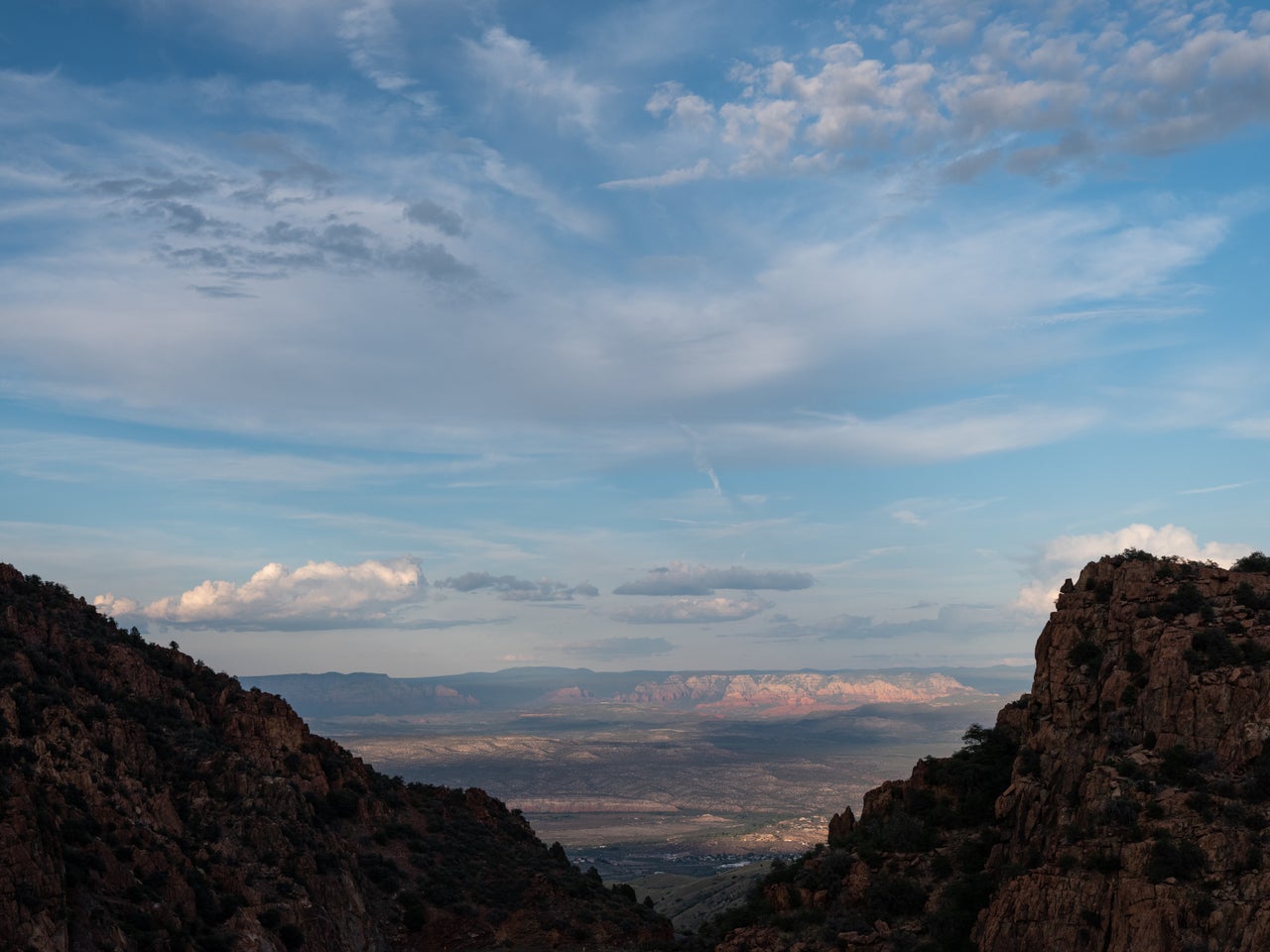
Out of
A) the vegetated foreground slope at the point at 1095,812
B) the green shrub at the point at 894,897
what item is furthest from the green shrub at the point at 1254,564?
the green shrub at the point at 894,897

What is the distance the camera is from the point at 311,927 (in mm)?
70875

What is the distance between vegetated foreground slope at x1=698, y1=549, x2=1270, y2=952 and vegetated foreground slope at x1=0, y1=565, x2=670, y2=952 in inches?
891

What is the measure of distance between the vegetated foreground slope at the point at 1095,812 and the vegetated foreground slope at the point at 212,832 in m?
22.6

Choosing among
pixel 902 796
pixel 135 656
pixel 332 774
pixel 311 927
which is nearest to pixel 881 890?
pixel 902 796

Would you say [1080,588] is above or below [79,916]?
above

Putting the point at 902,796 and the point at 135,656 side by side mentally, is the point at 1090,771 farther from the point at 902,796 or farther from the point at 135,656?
the point at 135,656

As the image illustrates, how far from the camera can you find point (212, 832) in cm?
7444

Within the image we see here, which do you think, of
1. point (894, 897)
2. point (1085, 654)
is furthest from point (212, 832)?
point (1085, 654)

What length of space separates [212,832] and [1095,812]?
53.8m

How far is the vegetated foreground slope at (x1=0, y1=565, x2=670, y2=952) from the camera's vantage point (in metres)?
58.9

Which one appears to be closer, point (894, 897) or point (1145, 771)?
point (1145, 771)

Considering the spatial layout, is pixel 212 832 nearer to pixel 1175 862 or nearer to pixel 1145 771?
pixel 1145 771

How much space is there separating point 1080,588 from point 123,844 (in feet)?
180

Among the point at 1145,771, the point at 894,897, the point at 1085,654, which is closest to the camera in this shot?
the point at 1145,771
